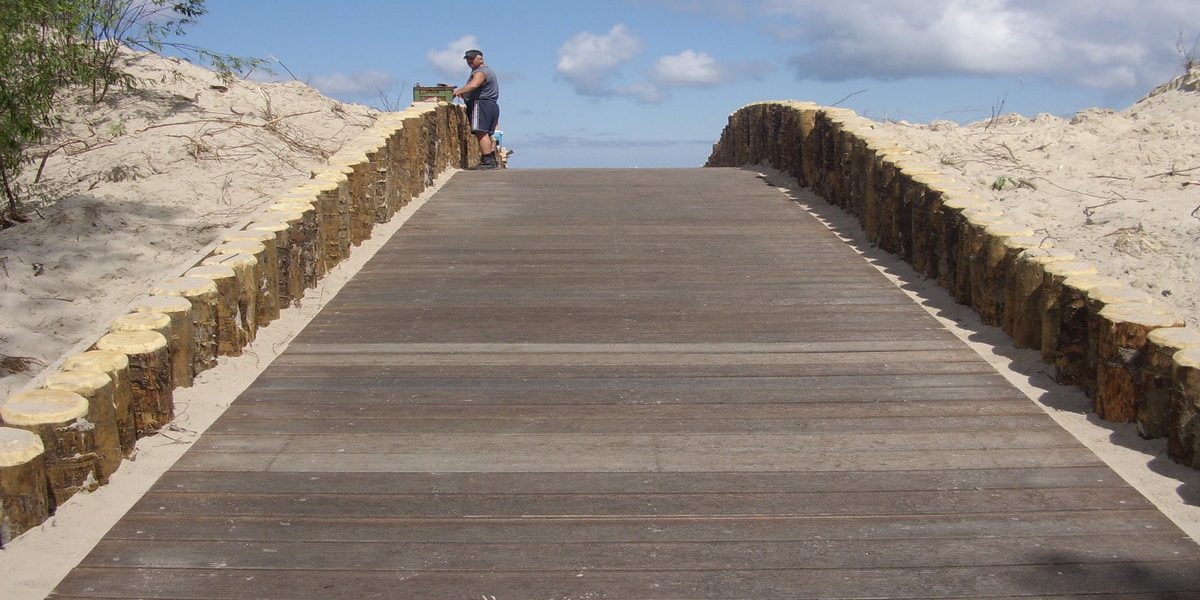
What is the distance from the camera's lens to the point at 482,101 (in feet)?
48.4

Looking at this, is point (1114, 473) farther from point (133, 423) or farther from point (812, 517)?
point (133, 423)

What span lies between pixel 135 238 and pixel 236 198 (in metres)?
1.34

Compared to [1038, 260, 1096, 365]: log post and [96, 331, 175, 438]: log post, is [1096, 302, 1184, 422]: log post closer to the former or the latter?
[1038, 260, 1096, 365]: log post

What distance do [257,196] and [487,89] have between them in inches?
134

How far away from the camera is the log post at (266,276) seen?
7133 mm

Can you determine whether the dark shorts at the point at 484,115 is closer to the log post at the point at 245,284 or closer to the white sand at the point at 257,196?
the white sand at the point at 257,196

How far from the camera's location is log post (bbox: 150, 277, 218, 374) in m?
6.15

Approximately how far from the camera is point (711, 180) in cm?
1316

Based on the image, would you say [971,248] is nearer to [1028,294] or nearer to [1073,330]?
[1028,294]

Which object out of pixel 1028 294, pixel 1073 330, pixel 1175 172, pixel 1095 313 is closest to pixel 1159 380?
pixel 1095 313

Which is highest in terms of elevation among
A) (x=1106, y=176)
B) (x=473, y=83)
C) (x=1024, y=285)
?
(x=473, y=83)

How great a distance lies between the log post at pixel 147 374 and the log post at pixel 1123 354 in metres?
4.59

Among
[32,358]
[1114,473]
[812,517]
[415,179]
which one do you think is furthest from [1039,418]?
[32,358]

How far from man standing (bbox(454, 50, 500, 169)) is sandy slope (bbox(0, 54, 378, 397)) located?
1.89m
